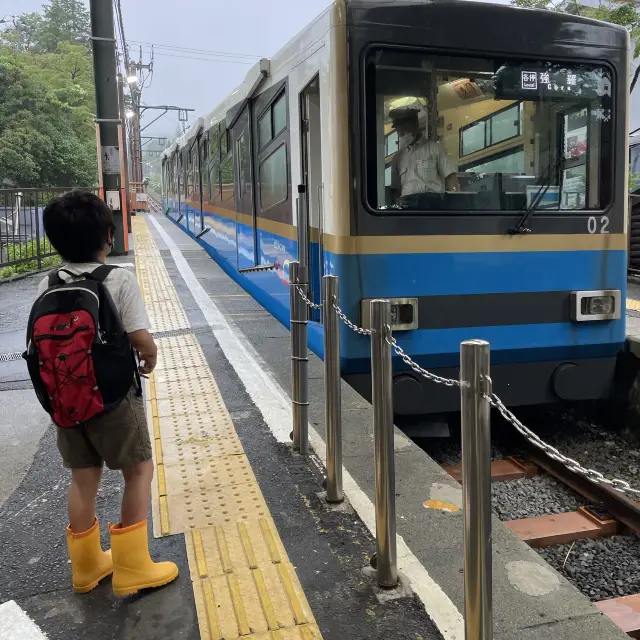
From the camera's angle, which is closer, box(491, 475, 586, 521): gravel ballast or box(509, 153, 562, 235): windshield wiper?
box(491, 475, 586, 521): gravel ballast

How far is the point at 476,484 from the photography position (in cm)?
173

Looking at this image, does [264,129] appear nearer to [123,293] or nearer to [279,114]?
[279,114]

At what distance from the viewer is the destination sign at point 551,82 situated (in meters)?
4.16

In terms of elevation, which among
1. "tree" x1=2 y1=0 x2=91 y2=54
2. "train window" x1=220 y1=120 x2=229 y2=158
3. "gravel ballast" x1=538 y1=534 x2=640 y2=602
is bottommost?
"gravel ballast" x1=538 y1=534 x2=640 y2=602

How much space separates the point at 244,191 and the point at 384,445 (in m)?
5.36

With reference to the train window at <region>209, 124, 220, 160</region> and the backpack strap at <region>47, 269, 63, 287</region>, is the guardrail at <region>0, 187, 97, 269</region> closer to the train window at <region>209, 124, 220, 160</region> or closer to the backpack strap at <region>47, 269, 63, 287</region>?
the train window at <region>209, 124, 220, 160</region>

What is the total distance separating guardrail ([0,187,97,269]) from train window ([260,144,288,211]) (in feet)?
18.3

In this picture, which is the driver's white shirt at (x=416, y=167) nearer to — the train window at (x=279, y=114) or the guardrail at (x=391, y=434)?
the guardrail at (x=391, y=434)

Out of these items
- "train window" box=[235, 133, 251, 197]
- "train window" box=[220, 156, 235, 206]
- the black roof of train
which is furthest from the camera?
"train window" box=[220, 156, 235, 206]

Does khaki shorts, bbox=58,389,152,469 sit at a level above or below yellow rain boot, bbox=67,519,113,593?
above

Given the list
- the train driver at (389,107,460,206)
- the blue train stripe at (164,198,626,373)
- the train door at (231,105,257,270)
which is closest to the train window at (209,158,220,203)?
the train door at (231,105,257,270)

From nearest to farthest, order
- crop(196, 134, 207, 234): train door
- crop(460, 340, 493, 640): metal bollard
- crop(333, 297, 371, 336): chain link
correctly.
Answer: crop(460, 340, 493, 640): metal bollard, crop(333, 297, 371, 336): chain link, crop(196, 134, 207, 234): train door

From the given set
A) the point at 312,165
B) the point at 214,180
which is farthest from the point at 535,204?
the point at 214,180

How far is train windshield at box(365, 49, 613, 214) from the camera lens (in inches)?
158
